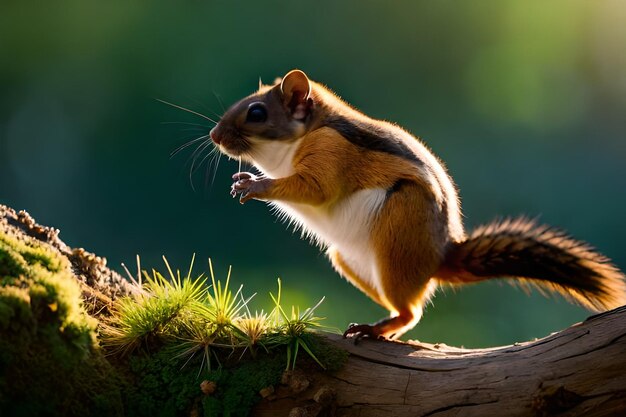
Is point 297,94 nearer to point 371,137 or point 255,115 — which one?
point 255,115

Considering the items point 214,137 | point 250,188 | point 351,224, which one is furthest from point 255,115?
point 351,224

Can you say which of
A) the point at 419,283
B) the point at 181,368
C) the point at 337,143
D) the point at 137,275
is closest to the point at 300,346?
the point at 181,368

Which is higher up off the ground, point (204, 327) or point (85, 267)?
point (85, 267)

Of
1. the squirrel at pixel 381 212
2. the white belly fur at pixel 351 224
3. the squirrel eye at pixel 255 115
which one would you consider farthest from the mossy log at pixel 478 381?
the squirrel eye at pixel 255 115

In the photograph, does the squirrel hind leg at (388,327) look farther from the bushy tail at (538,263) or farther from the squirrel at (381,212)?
the bushy tail at (538,263)

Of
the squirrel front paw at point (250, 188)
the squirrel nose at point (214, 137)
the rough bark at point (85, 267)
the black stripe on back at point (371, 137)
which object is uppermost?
the squirrel nose at point (214, 137)

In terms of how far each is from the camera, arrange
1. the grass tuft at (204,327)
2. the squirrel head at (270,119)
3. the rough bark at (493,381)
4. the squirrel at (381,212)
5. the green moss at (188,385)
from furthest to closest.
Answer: the squirrel head at (270,119)
the squirrel at (381,212)
the grass tuft at (204,327)
the green moss at (188,385)
the rough bark at (493,381)
